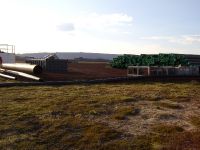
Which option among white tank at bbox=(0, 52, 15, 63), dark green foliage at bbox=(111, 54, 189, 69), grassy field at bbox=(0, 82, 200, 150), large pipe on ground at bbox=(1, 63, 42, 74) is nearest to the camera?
grassy field at bbox=(0, 82, 200, 150)

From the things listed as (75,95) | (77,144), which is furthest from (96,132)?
(75,95)

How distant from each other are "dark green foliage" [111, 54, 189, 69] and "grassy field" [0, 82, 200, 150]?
1420 centimetres

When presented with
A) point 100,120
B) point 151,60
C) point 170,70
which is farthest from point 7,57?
point 100,120

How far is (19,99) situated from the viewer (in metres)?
18.0

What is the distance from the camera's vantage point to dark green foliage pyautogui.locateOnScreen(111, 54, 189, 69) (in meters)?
34.0

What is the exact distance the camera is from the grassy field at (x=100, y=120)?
11.6m

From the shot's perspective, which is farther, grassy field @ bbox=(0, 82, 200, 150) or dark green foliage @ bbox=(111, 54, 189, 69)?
dark green foliage @ bbox=(111, 54, 189, 69)

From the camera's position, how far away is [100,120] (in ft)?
45.6

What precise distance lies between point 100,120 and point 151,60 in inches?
929

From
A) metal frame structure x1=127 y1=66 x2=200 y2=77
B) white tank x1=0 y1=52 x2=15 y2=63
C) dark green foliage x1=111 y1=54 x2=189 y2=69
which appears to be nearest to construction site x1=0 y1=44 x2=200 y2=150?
metal frame structure x1=127 y1=66 x2=200 y2=77

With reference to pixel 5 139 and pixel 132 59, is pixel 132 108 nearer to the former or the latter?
pixel 5 139

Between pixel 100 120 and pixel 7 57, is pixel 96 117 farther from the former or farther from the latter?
pixel 7 57

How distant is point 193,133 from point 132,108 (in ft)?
12.4

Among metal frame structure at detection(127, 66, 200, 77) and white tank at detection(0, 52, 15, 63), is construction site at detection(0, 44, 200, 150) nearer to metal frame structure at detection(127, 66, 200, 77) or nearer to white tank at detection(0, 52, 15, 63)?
metal frame structure at detection(127, 66, 200, 77)
